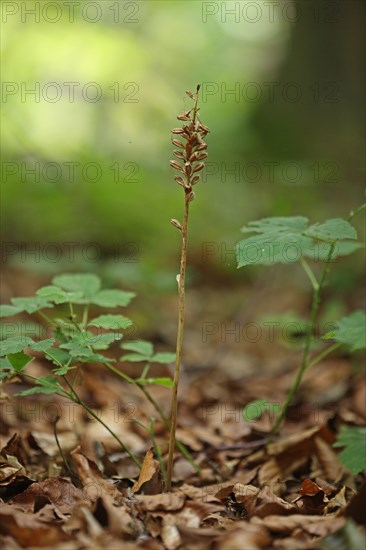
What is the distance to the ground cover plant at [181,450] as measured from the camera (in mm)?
1242

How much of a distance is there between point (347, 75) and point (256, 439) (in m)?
4.63

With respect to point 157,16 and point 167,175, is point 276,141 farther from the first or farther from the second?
point 157,16

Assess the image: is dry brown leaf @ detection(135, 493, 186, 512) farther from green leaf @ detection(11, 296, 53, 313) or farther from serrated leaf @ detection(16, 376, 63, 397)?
green leaf @ detection(11, 296, 53, 313)

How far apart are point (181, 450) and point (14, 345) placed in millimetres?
844

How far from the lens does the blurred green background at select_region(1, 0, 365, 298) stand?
5.24 m

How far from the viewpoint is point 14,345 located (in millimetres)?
1459

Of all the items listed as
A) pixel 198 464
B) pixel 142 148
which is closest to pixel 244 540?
pixel 198 464

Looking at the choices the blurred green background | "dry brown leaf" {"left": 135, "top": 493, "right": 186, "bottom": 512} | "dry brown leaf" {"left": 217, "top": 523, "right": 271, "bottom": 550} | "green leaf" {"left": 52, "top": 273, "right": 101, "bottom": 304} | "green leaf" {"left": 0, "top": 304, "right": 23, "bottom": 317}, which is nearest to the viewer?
"dry brown leaf" {"left": 217, "top": 523, "right": 271, "bottom": 550}

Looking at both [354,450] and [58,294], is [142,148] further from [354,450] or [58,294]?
[354,450]

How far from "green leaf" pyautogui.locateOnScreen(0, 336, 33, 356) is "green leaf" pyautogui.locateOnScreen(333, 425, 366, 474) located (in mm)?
982

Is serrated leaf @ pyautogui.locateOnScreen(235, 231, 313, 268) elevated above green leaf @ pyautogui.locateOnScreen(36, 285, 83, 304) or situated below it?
above

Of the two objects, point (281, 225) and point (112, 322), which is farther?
point (281, 225)

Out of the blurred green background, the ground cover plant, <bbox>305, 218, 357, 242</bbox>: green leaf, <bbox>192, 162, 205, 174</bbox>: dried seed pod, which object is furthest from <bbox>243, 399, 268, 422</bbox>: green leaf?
the blurred green background

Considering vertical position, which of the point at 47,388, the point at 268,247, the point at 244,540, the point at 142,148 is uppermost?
the point at 142,148
